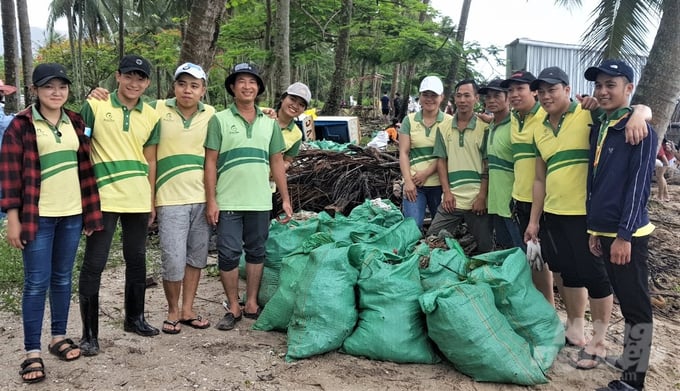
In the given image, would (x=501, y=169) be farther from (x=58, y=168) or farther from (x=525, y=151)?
(x=58, y=168)

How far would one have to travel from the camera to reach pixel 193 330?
3.65m

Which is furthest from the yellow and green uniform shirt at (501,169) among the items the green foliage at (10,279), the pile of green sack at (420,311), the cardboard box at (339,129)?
the cardboard box at (339,129)

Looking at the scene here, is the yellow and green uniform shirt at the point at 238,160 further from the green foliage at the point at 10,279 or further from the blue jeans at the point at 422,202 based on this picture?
the green foliage at the point at 10,279

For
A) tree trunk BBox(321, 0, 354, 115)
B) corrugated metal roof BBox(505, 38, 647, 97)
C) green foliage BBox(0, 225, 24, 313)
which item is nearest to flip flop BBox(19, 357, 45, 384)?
green foliage BBox(0, 225, 24, 313)

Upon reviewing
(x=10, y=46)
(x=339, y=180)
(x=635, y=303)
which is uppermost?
(x=10, y=46)

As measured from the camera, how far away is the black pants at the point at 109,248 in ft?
10.4

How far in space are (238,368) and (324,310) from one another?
0.61 metres

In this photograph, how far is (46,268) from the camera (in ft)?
9.66

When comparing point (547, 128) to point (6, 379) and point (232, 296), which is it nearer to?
point (232, 296)

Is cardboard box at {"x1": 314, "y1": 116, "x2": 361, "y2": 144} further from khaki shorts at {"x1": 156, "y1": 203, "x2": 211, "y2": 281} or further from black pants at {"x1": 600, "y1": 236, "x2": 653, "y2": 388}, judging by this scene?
black pants at {"x1": 600, "y1": 236, "x2": 653, "y2": 388}

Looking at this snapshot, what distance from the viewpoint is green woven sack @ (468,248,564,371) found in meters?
3.12

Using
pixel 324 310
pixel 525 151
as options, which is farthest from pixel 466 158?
pixel 324 310

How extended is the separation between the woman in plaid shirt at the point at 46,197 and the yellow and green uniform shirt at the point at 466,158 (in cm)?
263

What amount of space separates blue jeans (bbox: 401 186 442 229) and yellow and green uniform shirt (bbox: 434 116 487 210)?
272mm
